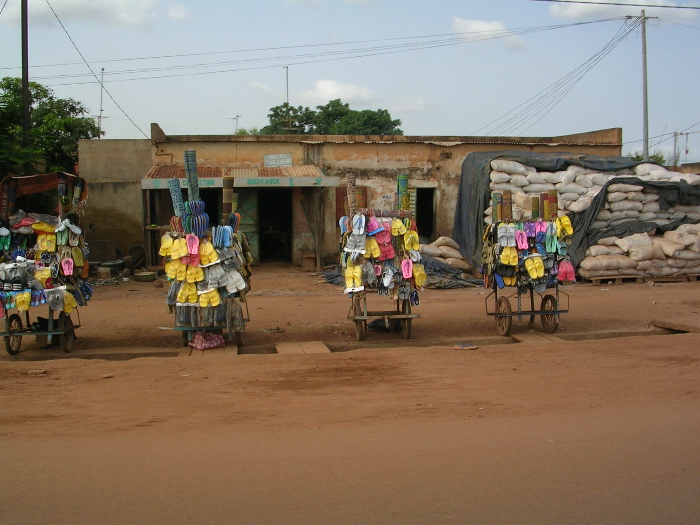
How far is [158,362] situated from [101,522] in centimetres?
430

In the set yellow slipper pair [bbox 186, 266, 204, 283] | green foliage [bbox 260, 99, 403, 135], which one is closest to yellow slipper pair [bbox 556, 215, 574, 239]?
yellow slipper pair [bbox 186, 266, 204, 283]

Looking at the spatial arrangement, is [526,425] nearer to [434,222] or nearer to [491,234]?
[491,234]

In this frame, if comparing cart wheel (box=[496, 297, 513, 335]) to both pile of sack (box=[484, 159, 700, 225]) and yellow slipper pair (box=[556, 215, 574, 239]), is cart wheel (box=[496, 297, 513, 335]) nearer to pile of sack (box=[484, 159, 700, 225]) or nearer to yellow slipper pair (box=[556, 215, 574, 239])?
yellow slipper pair (box=[556, 215, 574, 239])

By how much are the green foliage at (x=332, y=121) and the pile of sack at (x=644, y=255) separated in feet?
89.9

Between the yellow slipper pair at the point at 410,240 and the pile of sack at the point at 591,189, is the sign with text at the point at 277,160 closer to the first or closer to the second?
the pile of sack at the point at 591,189

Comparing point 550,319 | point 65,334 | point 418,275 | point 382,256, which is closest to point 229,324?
point 65,334

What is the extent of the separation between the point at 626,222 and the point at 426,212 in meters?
6.86

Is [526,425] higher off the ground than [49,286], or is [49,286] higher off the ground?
[49,286]

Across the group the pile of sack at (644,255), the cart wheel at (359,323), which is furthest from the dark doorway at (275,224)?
the cart wheel at (359,323)

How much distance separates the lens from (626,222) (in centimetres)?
1741

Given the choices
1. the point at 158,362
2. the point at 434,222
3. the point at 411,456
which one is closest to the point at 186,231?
the point at 158,362

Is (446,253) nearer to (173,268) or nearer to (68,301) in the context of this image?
(173,268)

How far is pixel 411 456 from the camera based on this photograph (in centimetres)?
473

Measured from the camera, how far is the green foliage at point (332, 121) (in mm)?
43656
